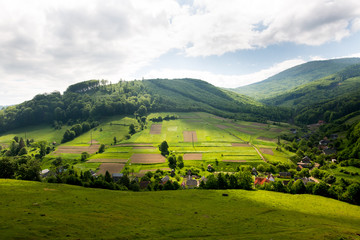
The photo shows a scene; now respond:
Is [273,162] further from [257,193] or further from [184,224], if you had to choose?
[184,224]

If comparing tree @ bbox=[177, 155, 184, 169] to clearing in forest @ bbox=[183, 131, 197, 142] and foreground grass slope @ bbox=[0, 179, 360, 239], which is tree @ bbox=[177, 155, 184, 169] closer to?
clearing in forest @ bbox=[183, 131, 197, 142]

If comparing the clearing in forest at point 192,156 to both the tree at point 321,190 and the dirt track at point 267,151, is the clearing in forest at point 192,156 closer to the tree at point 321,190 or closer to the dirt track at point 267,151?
the dirt track at point 267,151

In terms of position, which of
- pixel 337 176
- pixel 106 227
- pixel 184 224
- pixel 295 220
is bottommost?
pixel 337 176

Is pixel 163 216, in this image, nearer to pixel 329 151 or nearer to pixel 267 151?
pixel 267 151

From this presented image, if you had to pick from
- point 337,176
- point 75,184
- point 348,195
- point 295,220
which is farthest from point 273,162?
point 75,184

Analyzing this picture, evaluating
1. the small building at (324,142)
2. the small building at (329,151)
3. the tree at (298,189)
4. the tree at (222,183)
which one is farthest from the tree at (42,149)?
the small building at (324,142)

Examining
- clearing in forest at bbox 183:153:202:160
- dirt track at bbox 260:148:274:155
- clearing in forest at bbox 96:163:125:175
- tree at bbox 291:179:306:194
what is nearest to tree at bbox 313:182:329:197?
tree at bbox 291:179:306:194

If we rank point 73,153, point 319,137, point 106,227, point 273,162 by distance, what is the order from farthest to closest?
point 319,137, point 73,153, point 273,162, point 106,227
